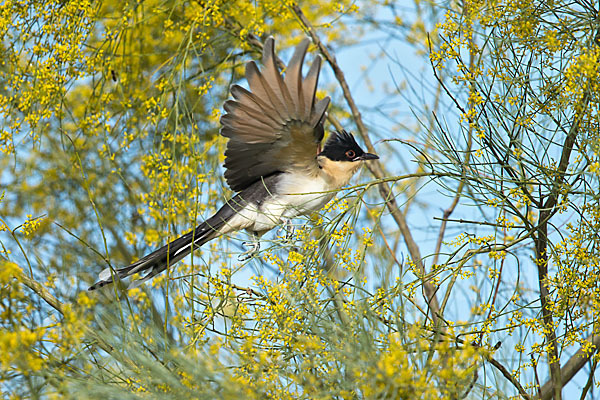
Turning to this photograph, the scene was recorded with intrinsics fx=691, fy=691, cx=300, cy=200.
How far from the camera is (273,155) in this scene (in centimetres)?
228

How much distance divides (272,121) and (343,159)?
0.42 meters

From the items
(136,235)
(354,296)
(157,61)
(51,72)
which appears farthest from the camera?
(157,61)

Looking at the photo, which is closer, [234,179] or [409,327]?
[409,327]

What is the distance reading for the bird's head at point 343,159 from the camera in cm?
240

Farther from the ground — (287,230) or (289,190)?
(289,190)

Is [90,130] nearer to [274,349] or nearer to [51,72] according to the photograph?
[51,72]

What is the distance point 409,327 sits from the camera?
1.32m

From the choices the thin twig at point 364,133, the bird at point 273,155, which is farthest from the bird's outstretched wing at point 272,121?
the thin twig at point 364,133

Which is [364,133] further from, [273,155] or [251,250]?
[251,250]

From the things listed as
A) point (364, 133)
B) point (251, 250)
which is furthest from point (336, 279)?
point (364, 133)

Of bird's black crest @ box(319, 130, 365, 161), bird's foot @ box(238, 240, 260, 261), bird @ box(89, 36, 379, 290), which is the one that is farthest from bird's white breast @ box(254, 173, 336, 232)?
bird's foot @ box(238, 240, 260, 261)

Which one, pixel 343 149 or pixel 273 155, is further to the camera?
pixel 343 149

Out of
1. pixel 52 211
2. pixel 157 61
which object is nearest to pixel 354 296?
pixel 52 211

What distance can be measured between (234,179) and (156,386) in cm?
117
